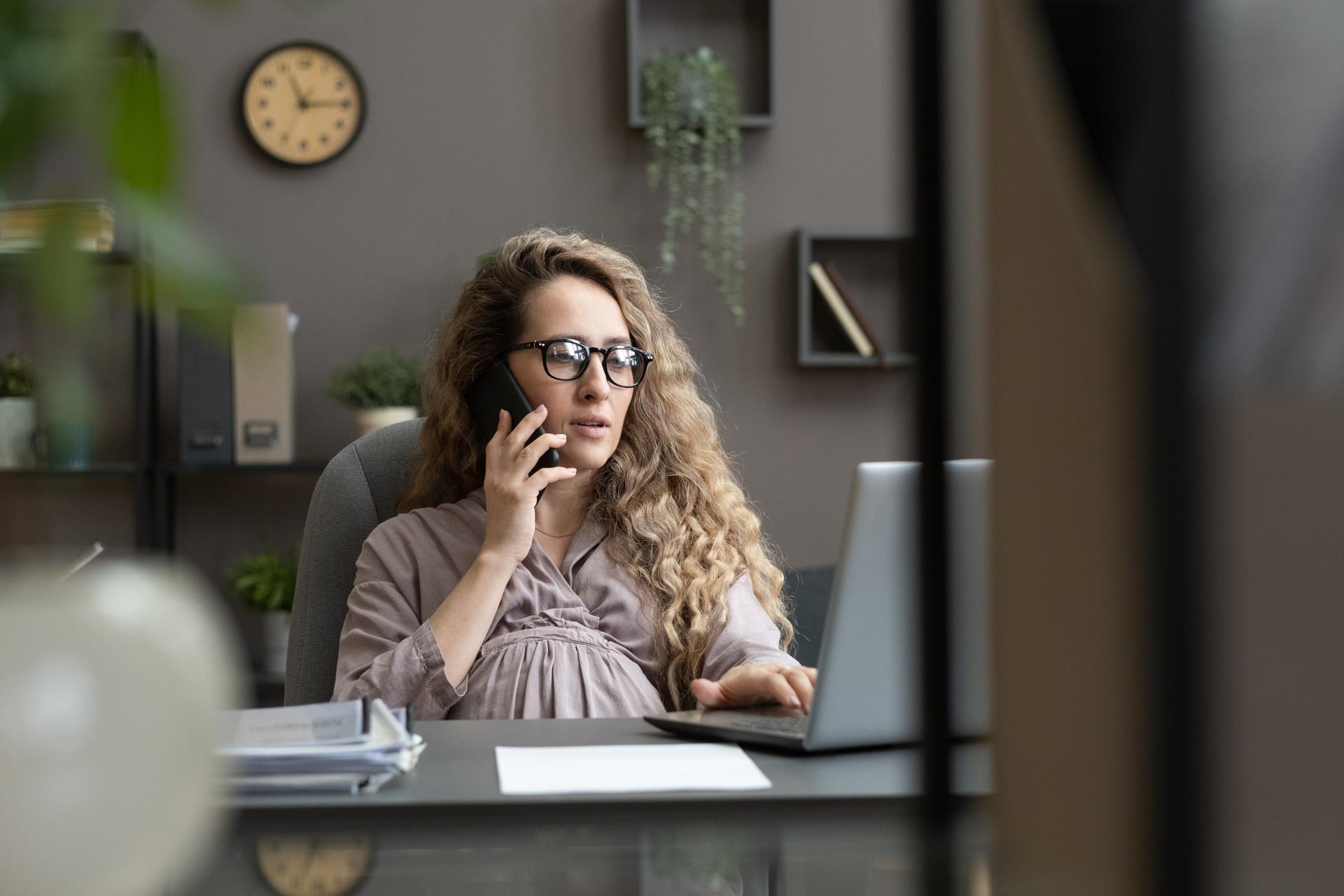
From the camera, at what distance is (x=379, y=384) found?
9.89 feet

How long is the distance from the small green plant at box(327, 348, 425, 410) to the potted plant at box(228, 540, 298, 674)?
1.42 feet

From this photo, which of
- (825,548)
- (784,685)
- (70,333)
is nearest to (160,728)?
(70,333)

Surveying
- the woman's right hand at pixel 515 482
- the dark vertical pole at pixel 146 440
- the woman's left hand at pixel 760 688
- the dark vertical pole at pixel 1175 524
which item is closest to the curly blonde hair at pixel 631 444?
the woman's right hand at pixel 515 482

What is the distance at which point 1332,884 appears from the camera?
0.24m

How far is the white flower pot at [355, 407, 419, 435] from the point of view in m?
2.99

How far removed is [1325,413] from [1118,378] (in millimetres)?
42

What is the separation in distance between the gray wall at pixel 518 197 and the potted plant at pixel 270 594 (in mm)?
218

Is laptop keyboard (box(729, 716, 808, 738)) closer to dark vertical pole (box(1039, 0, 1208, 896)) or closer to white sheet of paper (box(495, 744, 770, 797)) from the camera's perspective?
white sheet of paper (box(495, 744, 770, 797))

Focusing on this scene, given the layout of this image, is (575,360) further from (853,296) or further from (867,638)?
(853,296)

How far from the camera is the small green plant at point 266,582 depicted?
2.99 metres

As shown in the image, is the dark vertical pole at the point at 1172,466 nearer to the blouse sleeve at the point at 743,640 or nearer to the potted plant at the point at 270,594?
the blouse sleeve at the point at 743,640

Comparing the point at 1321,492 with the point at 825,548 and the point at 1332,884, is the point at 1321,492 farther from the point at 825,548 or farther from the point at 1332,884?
the point at 825,548

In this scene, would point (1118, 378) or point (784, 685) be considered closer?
point (1118, 378)

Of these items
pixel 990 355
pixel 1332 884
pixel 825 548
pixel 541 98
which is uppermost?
pixel 541 98
